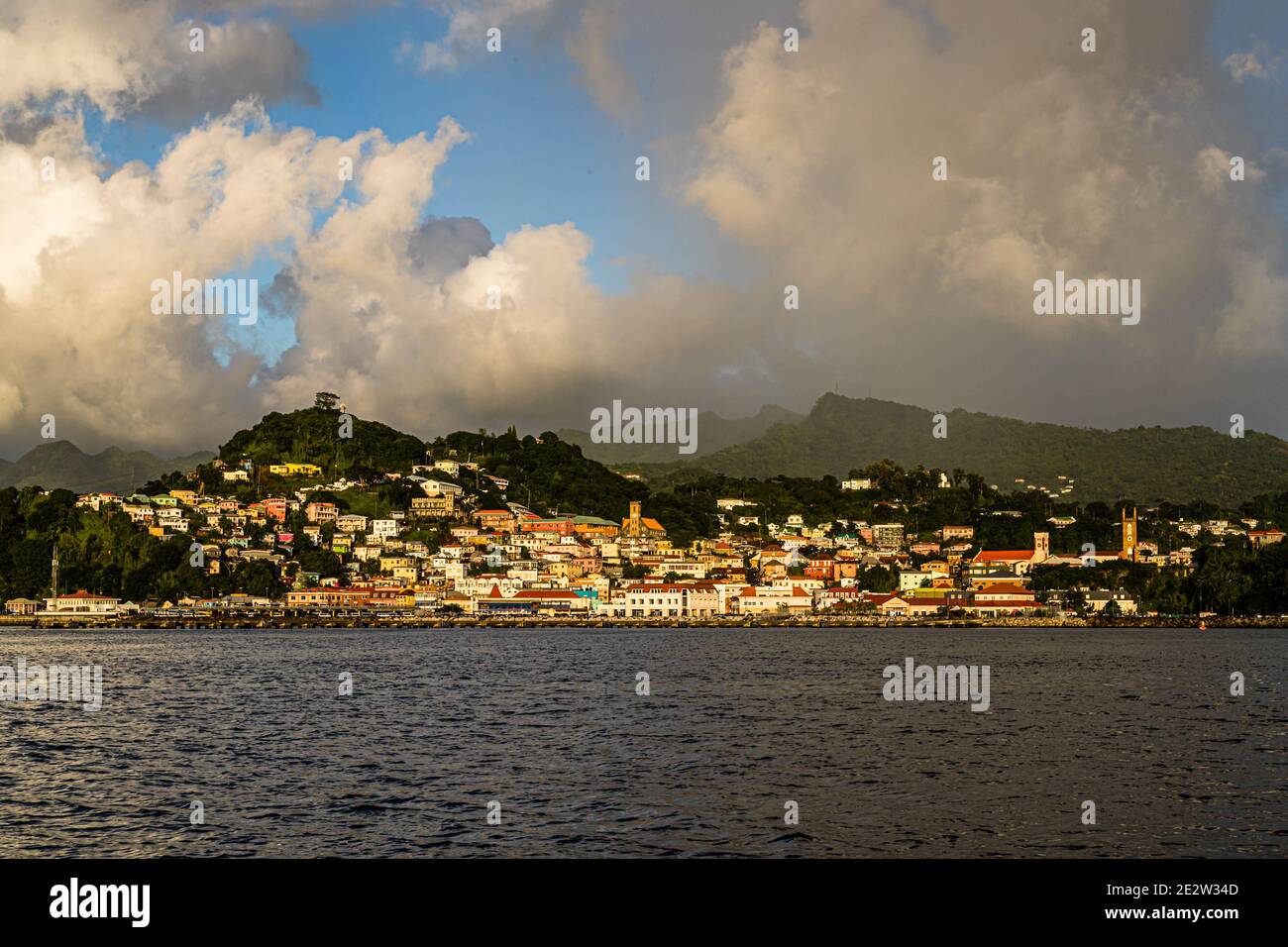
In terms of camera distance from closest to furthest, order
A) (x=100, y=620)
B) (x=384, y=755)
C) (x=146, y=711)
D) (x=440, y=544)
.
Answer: (x=384, y=755), (x=146, y=711), (x=100, y=620), (x=440, y=544)

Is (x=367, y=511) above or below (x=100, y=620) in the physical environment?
above

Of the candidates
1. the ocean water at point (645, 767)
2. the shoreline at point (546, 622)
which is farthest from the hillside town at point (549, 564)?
the ocean water at point (645, 767)

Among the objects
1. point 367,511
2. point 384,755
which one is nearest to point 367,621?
point 367,511

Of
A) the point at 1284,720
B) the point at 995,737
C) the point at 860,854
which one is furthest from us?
the point at 1284,720

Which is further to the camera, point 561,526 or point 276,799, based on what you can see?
point 561,526

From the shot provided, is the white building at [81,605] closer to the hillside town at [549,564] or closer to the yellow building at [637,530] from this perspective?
the hillside town at [549,564]

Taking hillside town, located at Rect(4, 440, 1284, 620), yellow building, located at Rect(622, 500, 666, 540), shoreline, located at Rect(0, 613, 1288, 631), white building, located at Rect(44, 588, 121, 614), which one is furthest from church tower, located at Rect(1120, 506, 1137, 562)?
white building, located at Rect(44, 588, 121, 614)

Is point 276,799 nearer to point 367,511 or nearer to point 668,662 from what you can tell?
point 668,662

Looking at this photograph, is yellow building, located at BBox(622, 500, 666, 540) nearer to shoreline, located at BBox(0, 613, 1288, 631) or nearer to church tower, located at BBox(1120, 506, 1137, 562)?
shoreline, located at BBox(0, 613, 1288, 631)
